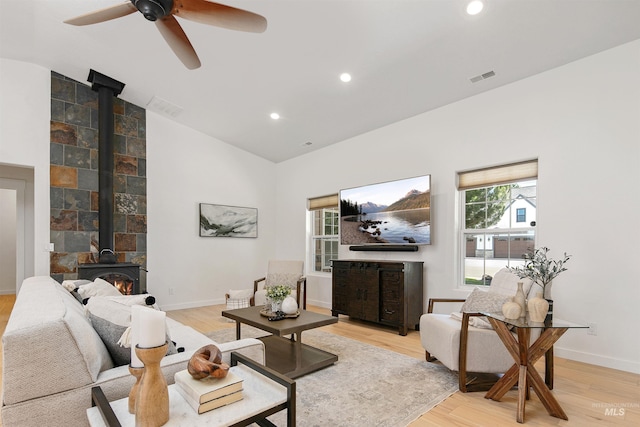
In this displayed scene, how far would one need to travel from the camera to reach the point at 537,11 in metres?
2.77

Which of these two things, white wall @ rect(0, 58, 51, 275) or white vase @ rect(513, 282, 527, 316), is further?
white wall @ rect(0, 58, 51, 275)

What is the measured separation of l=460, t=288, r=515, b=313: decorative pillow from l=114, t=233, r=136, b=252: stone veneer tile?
15.9ft

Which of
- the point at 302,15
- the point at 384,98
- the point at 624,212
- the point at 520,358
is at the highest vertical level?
the point at 302,15

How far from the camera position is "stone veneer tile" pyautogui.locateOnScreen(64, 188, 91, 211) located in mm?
4891

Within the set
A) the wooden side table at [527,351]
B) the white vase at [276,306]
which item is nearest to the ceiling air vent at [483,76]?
the wooden side table at [527,351]

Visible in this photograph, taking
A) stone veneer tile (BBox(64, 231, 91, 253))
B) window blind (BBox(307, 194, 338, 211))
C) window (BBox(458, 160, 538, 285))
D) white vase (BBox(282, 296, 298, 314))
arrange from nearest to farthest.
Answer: white vase (BBox(282, 296, 298, 314))
window (BBox(458, 160, 538, 285))
stone veneer tile (BBox(64, 231, 91, 253))
window blind (BBox(307, 194, 338, 211))

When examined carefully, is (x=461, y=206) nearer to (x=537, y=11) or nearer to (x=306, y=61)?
(x=537, y=11)

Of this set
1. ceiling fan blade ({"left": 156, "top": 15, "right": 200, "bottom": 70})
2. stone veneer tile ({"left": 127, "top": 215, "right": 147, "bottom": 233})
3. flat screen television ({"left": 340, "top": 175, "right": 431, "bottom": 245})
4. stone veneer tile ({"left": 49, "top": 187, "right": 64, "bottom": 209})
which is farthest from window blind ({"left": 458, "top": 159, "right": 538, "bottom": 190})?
stone veneer tile ({"left": 49, "top": 187, "right": 64, "bottom": 209})

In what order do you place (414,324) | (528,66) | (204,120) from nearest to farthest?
(528,66) → (414,324) → (204,120)

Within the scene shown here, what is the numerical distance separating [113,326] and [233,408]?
0.76 meters

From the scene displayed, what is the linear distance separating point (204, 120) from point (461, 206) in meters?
4.25

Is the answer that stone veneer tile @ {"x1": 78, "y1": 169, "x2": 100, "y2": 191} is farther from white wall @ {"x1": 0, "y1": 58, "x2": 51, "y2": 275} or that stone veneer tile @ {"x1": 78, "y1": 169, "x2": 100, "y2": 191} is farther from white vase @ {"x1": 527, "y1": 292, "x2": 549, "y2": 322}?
white vase @ {"x1": 527, "y1": 292, "x2": 549, "y2": 322}

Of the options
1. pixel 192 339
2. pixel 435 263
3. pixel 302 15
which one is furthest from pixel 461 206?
pixel 192 339

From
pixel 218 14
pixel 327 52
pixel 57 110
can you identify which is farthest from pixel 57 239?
pixel 327 52
